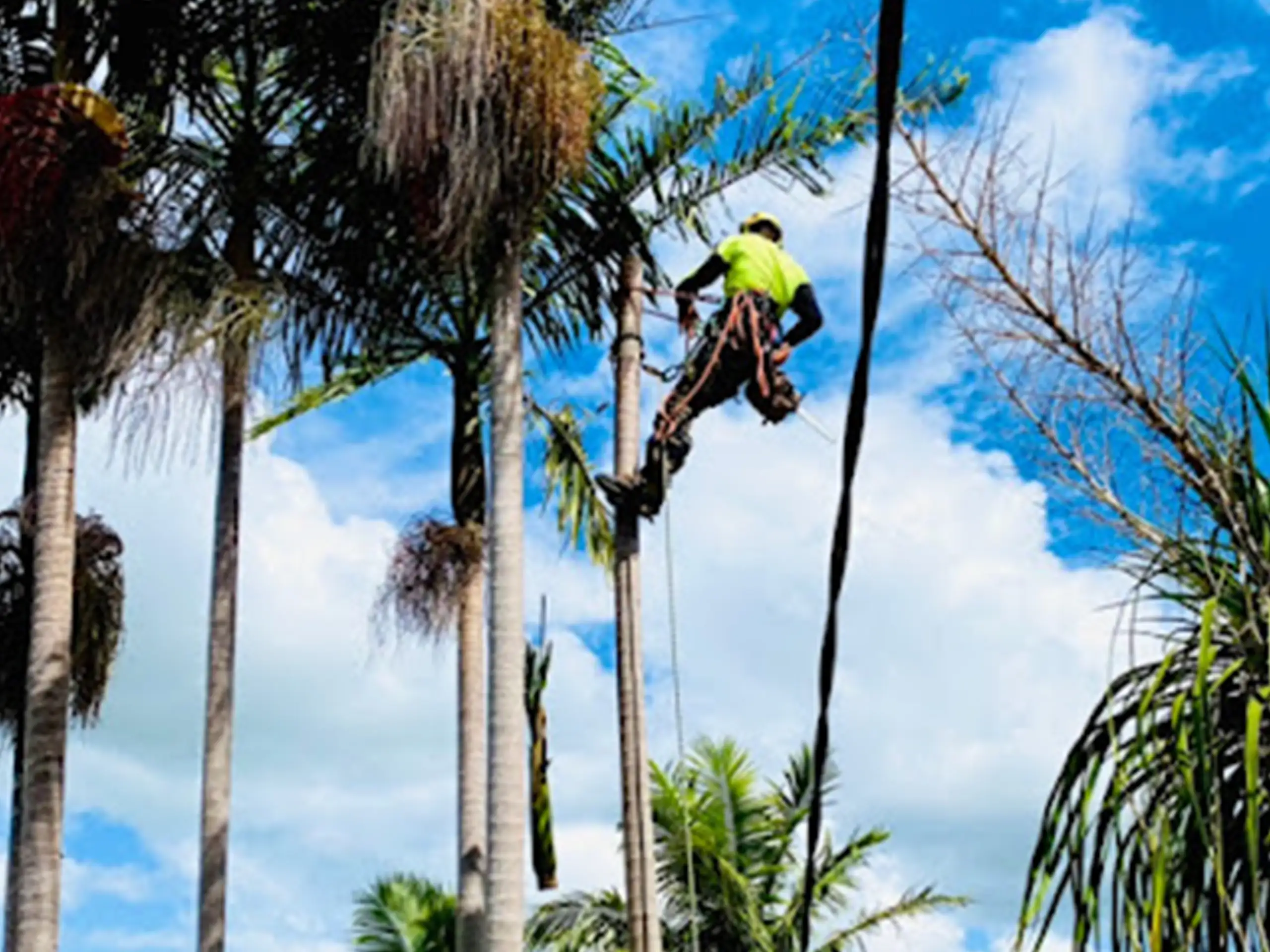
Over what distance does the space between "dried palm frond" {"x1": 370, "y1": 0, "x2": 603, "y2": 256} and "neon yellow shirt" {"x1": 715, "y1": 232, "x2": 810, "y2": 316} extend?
6.26ft

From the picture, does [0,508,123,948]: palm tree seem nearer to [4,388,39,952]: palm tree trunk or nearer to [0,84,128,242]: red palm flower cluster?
[4,388,39,952]: palm tree trunk

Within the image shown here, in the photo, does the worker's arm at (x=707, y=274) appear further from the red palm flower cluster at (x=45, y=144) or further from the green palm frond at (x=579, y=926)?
the green palm frond at (x=579, y=926)

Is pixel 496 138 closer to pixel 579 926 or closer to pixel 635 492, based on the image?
pixel 635 492

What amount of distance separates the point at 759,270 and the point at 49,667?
14.1ft

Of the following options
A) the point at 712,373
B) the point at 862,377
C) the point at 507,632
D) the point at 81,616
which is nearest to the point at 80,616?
the point at 81,616

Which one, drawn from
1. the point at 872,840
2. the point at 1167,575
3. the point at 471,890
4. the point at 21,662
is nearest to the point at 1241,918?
the point at 1167,575

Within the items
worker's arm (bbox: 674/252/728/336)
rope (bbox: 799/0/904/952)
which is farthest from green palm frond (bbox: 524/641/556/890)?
rope (bbox: 799/0/904/952)

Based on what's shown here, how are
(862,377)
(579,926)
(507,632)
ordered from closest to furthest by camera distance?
1. (862,377)
2. (507,632)
3. (579,926)

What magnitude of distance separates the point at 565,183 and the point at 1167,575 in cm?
651

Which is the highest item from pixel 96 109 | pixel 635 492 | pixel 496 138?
pixel 96 109

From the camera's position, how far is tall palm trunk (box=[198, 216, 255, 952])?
39.8 feet

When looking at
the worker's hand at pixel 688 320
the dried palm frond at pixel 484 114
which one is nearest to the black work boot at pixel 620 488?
the worker's hand at pixel 688 320

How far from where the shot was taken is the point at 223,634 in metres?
12.7

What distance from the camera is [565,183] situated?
1259 cm
